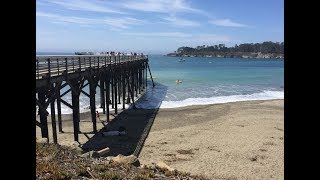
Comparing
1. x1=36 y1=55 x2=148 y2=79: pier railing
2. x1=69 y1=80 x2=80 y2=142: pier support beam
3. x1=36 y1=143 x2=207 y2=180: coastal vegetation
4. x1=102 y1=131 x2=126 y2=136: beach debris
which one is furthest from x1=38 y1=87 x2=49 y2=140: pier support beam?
x1=102 y1=131 x2=126 y2=136: beach debris

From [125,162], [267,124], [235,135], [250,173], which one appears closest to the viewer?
→ [125,162]

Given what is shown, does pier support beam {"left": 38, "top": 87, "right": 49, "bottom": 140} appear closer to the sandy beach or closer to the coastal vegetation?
the coastal vegetation

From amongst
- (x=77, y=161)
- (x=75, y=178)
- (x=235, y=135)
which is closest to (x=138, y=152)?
(x=235, y=135)

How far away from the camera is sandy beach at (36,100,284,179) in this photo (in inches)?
649

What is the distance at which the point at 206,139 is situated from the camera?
71.8 ft

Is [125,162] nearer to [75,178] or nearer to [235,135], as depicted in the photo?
[75,178]

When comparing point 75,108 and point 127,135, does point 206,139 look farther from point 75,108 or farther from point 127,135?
point 75,108

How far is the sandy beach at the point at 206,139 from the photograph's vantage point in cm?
1648

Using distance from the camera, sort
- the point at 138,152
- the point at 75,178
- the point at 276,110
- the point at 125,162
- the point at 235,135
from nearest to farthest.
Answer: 1. the point at 75,178
2. the point at 125,162
3. the point at 138,152
4. the point at 235,135
5. the point at 276,110
